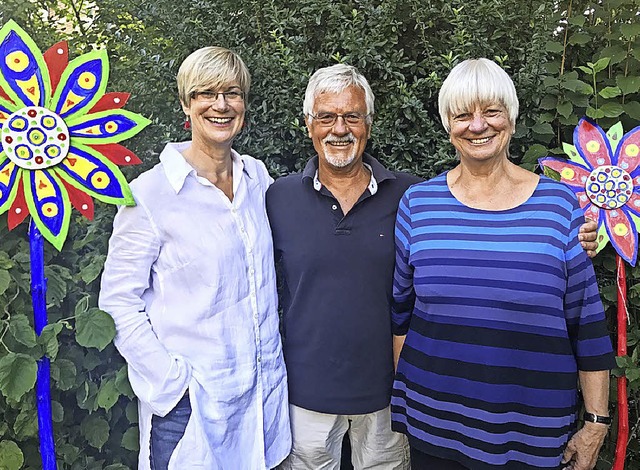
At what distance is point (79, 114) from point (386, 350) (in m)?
1.34

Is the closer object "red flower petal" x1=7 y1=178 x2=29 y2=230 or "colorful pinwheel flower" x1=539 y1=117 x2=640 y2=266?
"red flower petal" x1=7 y1=178 x2=29 y2=230

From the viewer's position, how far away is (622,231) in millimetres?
2402

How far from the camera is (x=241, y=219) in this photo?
2.19 m

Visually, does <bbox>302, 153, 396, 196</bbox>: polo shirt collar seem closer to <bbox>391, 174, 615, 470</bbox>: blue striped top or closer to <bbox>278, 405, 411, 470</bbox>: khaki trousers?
<bbox>391, 174, 615, 470</bbox>: blue striped top

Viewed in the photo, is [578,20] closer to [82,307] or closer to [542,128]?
[542,128]

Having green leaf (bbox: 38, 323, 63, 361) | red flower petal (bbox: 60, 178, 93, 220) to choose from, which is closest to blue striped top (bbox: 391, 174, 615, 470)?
red flower petal (bbox: 60, 178, 93, 220)

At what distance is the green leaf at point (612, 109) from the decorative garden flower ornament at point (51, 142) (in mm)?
1912

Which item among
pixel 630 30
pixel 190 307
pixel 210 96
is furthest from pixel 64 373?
pixel 630 30

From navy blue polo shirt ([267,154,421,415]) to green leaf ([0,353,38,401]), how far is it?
34.7 inches

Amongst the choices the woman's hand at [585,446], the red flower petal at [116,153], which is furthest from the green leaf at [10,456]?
the woman's hand at [585,446]

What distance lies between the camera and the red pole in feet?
8.07

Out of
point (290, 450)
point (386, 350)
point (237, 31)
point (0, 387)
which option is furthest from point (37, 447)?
point (237, 31)

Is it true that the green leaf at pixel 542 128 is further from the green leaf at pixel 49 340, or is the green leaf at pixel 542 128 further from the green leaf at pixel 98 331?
the green leaf at pixel 49 340

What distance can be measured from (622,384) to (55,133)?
7.68 ft
